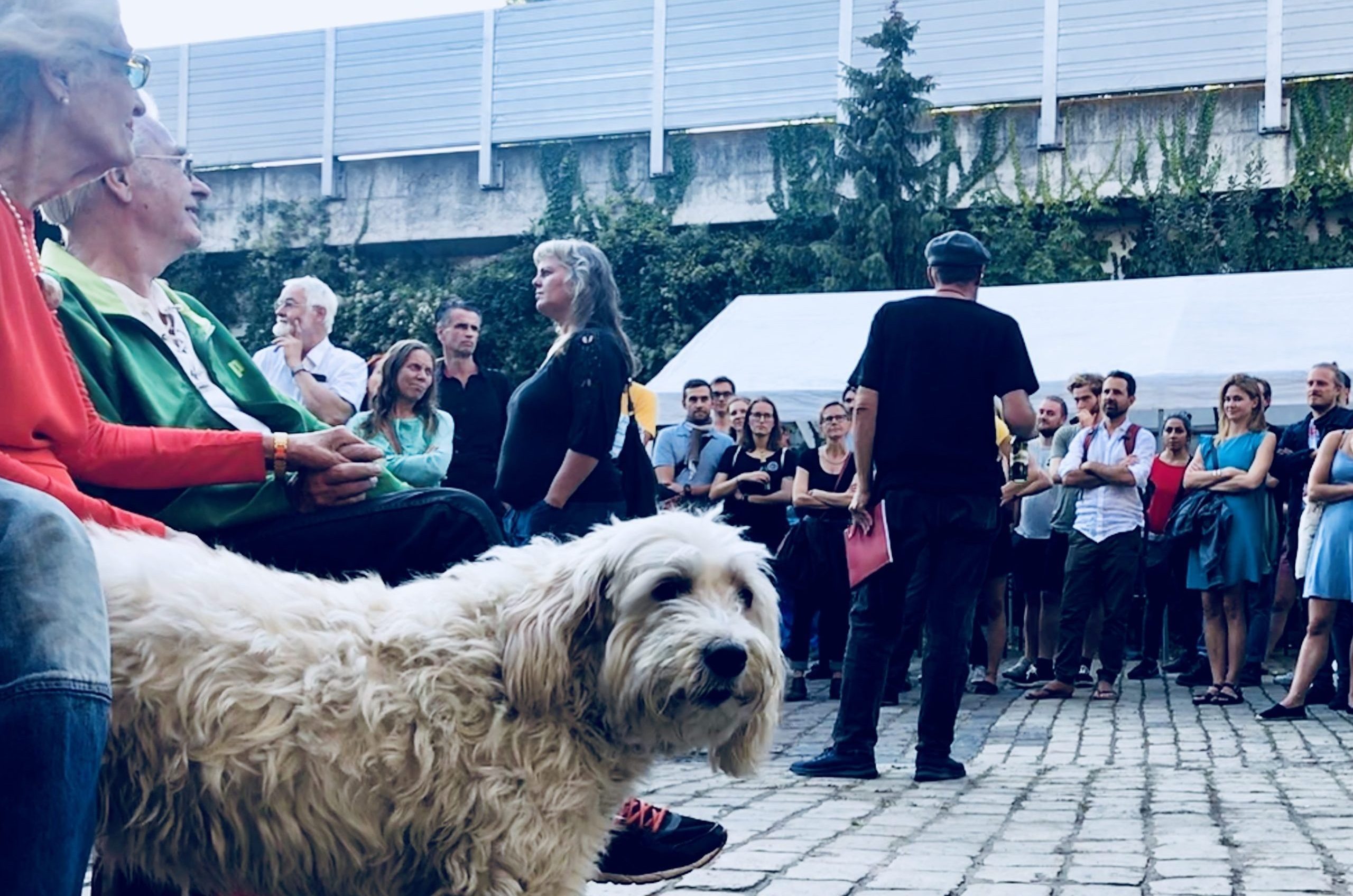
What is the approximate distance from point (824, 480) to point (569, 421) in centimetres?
501

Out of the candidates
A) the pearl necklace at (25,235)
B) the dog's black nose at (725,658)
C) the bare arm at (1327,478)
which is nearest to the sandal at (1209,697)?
the bare arm at (1327,478)

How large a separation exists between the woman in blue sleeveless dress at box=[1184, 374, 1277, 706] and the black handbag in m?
5.59

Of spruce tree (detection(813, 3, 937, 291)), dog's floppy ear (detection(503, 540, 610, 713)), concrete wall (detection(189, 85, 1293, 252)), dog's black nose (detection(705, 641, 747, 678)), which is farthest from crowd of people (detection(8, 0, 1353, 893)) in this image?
concrete wall (detection(189, 85, 1293, 252))

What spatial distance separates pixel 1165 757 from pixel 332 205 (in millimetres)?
28285

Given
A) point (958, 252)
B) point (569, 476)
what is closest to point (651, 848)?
point (569, 476)

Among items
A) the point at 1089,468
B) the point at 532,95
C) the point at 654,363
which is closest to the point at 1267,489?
the point at 1089,468

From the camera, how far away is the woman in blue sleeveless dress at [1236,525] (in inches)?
458

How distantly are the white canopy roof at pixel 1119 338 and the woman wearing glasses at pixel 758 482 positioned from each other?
1.09m

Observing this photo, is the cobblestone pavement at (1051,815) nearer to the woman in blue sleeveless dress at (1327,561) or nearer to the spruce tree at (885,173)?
the woman in blue sleeveless dress at (1327,561)

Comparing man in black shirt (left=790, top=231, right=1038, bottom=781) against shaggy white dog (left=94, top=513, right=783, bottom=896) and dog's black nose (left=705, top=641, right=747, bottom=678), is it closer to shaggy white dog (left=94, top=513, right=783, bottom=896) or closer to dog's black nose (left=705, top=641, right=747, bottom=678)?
shaggy white dog (left=94, top=513, right=783, bottom=896)

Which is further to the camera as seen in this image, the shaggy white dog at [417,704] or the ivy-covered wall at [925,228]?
the ivy-covered wall at [925,228]

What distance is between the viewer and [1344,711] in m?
11.0

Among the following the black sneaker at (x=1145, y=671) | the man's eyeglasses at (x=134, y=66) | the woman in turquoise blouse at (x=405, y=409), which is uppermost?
the man's eyeglasses at (x=134, y=66)

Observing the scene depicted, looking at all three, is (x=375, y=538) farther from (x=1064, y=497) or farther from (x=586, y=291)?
(x=1064, y=497)
